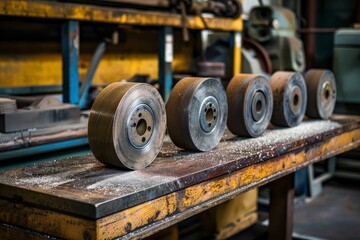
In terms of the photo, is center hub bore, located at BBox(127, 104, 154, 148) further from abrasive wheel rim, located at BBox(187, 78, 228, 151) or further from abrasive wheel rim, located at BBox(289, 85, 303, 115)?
abrasive wheel rim, located at BBox(289, 85, 303, 115)

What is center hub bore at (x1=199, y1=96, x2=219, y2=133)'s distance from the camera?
2.03m

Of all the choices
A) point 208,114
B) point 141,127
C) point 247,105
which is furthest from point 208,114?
point 141,127

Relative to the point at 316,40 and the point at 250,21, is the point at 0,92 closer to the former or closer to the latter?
the point at 250,21

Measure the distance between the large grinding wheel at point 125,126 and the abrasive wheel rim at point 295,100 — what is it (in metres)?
0.97

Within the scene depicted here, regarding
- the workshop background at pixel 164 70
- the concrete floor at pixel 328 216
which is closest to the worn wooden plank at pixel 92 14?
the workshop background at pixel 164 70

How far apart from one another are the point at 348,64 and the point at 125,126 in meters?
3.33

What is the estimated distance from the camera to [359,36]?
4480 mm

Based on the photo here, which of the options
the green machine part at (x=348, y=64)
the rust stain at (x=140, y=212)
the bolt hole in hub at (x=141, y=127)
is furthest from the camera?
the green machine part at (x=348, y=64)

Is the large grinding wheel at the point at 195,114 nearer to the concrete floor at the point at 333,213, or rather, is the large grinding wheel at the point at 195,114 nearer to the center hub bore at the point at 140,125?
the center hub bore at the point at 140,125

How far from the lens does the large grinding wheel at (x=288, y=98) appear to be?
8.30 ft

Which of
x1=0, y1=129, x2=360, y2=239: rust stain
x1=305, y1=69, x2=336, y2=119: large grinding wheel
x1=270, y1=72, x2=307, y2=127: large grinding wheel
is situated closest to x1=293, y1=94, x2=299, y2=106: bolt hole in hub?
x1=270, y1=72, x2=307, y2=127: large grinding wheel

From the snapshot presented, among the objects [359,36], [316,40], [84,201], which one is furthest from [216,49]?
[84,201]

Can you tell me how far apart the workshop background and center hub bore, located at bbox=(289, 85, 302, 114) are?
8.5 inches

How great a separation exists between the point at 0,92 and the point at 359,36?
9.63 feet
